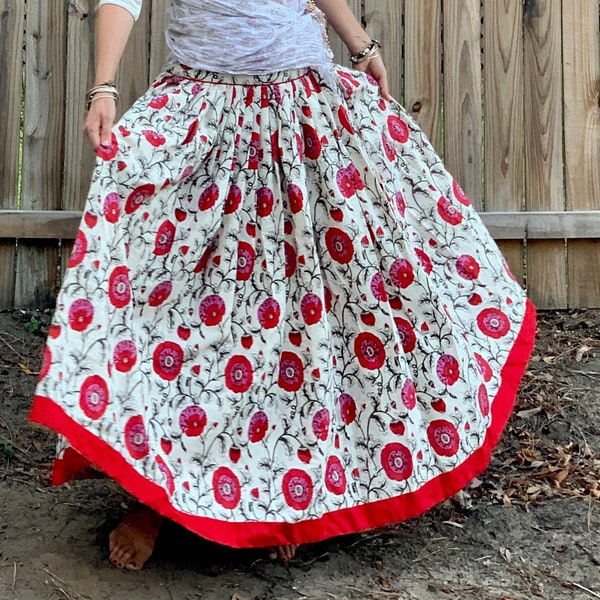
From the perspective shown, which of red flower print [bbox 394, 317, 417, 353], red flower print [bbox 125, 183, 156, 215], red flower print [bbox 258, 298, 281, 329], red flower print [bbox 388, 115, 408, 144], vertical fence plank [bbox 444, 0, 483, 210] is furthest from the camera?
vertical fence plank [bbox 444, 0, 483, 210]

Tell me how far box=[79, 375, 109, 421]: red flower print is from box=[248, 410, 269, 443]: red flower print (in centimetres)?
40

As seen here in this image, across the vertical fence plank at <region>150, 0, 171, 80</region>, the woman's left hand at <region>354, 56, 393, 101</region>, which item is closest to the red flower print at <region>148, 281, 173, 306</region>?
the woman's left hand at <region>354, 56, 393, 101</region>

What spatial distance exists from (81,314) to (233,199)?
0.54 metres

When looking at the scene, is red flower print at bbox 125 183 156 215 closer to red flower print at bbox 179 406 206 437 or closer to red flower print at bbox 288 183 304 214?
red flower print at bbox 288 183 304 214

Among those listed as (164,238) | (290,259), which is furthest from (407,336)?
(164,238)

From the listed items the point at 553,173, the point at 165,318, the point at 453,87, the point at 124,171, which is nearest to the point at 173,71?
the point at 124,171

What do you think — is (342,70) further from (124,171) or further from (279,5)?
(124,171)

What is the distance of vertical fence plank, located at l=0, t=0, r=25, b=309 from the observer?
3189 mm

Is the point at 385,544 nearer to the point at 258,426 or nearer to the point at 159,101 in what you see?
the point at 258,426

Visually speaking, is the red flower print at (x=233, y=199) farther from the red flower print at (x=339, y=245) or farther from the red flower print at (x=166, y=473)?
the red flower print at (x=166, y=473)

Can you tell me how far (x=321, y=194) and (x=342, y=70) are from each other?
43 centimetres

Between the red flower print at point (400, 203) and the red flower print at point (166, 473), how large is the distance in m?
0.95

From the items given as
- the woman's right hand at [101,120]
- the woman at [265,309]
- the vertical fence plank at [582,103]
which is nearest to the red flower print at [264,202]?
the woman at [265,309]

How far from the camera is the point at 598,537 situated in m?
2.32
